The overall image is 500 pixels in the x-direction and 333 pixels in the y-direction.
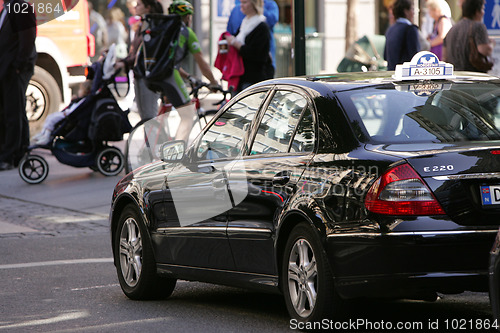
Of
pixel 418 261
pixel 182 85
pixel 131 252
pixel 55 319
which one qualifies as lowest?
pixel 55 319

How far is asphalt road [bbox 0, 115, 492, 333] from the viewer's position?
6.38m

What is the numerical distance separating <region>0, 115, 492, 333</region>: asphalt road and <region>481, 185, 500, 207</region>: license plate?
2.93ft

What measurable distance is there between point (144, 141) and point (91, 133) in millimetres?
682

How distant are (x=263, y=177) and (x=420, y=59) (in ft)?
Result: 3.79

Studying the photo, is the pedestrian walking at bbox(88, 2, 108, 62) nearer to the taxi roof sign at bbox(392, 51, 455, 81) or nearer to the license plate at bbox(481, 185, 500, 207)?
the taxi roof sign at bbox(392, 51, 455, 81)

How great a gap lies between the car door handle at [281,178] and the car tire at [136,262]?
5.24 feet

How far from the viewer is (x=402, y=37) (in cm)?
1267

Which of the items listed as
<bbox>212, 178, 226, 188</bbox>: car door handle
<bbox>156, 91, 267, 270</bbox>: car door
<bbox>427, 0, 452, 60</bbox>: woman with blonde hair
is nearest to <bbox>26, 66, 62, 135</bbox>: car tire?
<bbox>427, 0, 452, 60</bbox>: woman with blonde hair

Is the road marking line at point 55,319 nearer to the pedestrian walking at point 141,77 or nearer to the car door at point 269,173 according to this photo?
the car door at point 269,173

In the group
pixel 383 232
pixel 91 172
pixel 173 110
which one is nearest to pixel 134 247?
pixel 383 232

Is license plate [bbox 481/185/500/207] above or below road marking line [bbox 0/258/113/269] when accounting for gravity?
above

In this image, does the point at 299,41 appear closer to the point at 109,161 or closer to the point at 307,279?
the point at 109,161

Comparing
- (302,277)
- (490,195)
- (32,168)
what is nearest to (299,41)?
(32,168)

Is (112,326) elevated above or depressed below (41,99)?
above
